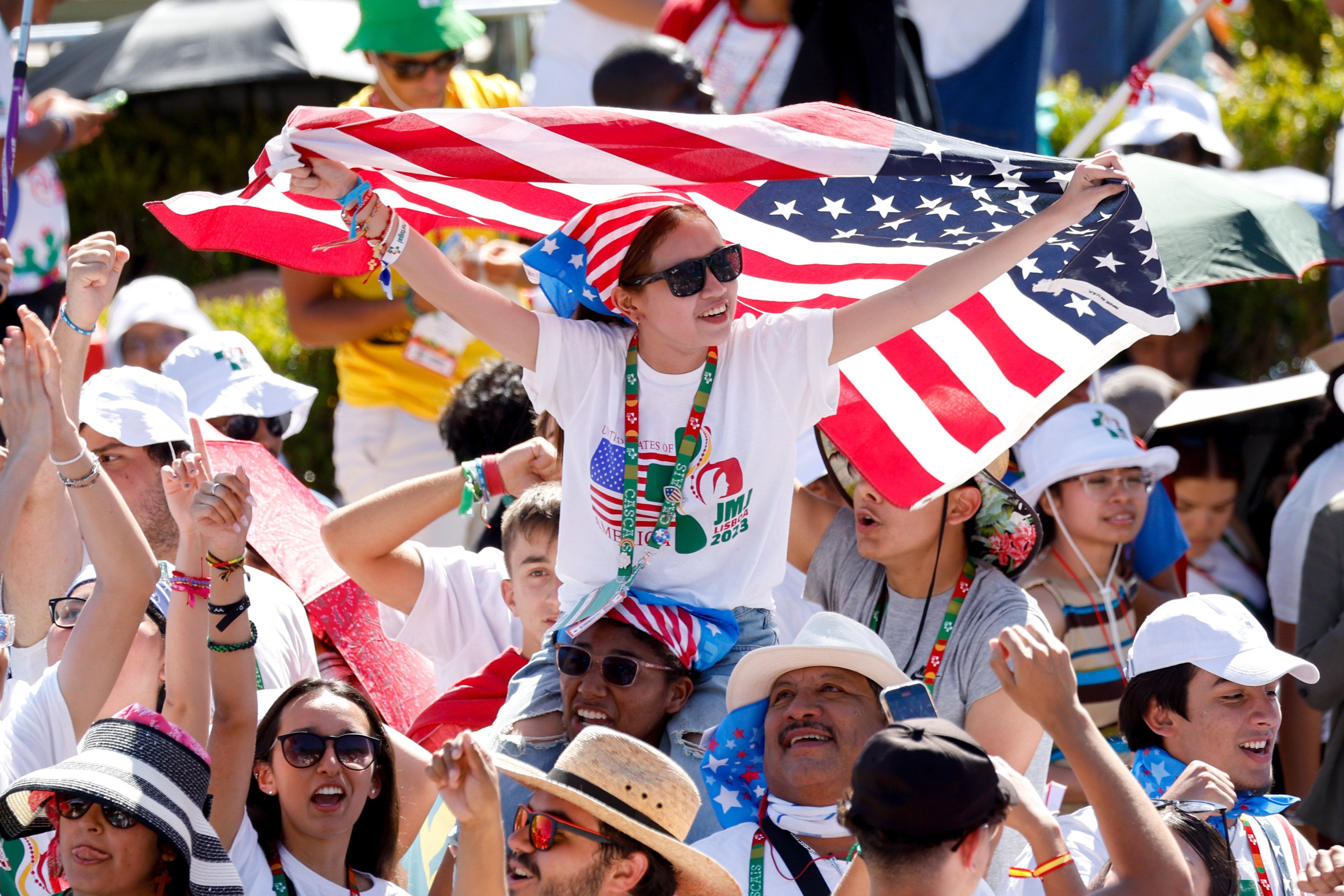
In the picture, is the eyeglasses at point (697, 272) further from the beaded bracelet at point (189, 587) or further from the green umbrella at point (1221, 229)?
the green umbrella at point (1221, 229)

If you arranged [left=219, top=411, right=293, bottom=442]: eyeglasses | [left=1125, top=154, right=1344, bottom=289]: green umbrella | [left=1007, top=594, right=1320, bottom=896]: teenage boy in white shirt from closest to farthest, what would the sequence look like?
[left=1007, top=594, right=1320, bottom=896]: teenage boy in white shirt
[left=219, top=411, right=293, bottom=442]: eyeglasses
[left=1125, top=154, right=1344, bottom=289]: green umbrella

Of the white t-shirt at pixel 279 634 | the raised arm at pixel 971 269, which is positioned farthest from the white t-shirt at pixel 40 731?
the raised arm at pixel 971 269

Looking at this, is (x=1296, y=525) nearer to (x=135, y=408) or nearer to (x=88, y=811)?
(x=135, y=408)

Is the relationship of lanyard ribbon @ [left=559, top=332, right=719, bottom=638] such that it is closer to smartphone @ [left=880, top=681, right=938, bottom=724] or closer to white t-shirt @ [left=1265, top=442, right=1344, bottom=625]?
smartphone @ [left=880, top=681, right=938, bottom=724]

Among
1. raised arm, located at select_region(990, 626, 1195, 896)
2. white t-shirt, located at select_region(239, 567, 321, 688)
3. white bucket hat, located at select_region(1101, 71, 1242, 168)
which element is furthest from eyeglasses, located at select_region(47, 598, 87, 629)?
white bucket hat, located at select_region(1101, 71, 1242, 168)

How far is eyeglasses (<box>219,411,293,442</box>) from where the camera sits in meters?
5.87

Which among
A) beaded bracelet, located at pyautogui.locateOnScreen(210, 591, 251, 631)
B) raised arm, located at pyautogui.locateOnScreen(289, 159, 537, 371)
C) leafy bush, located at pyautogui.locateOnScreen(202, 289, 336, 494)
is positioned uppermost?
raised arm, located at pyautogui.locateOnScreen(289, 159, 537, 371)

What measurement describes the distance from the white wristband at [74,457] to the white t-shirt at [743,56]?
363 cm

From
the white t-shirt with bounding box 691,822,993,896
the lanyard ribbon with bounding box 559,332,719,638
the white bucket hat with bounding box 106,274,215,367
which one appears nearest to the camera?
the white t-shirt with bounding box 691,822,993,896

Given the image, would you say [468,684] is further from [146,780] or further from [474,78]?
[474,78]

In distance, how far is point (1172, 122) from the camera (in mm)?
8031

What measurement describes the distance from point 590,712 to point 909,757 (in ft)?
4.07

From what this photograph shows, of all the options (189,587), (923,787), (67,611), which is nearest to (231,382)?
(67,611)

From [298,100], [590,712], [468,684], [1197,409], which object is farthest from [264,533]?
[298,100]
